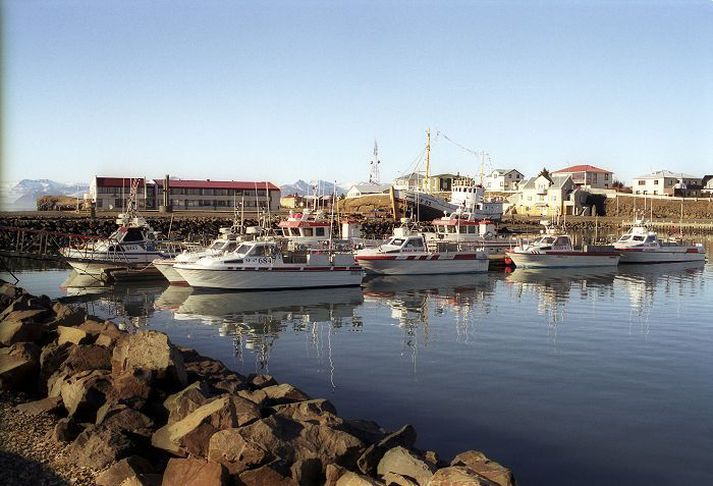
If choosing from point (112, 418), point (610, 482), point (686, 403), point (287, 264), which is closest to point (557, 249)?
point (287, 264)

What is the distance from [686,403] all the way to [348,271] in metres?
21.8

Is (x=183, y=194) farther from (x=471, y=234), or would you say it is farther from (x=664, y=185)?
(x=664, y=185)

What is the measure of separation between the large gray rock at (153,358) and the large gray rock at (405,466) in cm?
442

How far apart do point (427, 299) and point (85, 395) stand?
23.0 m

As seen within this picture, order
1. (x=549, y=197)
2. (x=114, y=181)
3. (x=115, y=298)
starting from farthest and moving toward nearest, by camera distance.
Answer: (x=549, y=197), (x=114, y=181), (x=115, y=298)

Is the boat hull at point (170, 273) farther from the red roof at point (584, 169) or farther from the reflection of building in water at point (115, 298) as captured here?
the red roof at point (584, 169)

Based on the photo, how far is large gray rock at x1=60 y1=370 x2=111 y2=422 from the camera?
1072 cm

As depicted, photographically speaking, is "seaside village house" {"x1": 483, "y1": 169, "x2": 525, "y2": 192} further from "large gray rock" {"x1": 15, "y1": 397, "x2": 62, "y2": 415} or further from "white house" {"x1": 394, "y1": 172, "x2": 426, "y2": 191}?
"large gray rock" {"x1": 15, "y1": 397, "x2": 62, "y2": 415}

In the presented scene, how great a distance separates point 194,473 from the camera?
27.1ft

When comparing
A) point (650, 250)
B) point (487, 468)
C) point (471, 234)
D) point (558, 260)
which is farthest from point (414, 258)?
point (487, 468)

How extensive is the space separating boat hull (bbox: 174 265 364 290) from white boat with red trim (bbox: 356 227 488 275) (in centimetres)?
642

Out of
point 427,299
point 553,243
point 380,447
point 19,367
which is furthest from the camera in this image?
point 553,243

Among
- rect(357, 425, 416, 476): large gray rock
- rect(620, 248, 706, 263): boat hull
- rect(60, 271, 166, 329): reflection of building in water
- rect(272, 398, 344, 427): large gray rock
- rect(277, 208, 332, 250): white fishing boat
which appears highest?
rect(277, 208, 332, 250): white fishing boat

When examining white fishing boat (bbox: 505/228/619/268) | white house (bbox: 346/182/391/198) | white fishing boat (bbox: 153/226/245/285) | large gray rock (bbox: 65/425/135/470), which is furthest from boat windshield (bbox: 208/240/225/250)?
white house (bbox: 346/182/391/198)
